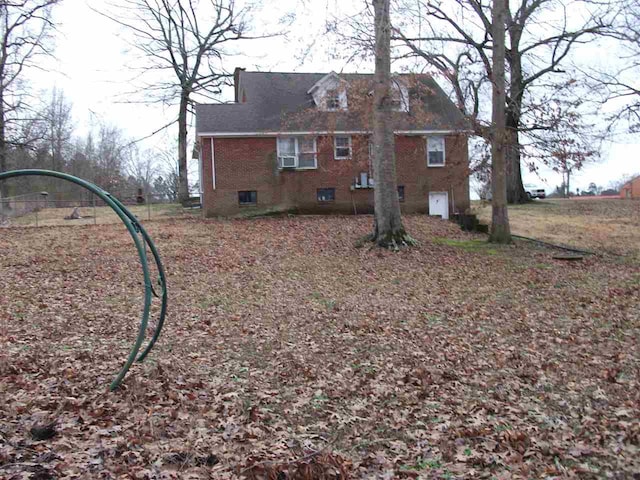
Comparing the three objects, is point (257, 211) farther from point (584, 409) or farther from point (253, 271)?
point (584, 409)

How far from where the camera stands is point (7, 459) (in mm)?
3879

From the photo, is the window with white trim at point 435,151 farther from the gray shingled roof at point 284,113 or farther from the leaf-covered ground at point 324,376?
the leaf-covered ground at point 324,376

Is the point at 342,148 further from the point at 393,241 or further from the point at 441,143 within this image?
the point at 393,241

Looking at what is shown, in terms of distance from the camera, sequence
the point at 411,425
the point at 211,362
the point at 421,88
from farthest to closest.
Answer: the point at 421,88
the point at 211,362
the point at 411,425

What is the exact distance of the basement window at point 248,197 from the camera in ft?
84.7

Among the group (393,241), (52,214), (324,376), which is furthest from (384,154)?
(52,214)

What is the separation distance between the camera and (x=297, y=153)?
2625cm

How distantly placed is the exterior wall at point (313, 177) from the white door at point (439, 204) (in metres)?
0.28

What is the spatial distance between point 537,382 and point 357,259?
9.61 metres

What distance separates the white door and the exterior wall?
28 cm

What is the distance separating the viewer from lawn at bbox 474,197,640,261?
806 inches

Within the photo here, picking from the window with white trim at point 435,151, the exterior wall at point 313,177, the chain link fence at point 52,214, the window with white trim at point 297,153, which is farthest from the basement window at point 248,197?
the window with white trim at point 435,151

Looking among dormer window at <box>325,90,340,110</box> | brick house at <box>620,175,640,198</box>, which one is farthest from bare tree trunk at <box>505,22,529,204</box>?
brick house at <box>620,175,640,198</box>

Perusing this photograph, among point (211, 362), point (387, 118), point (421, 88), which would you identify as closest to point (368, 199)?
point (421, 88)
